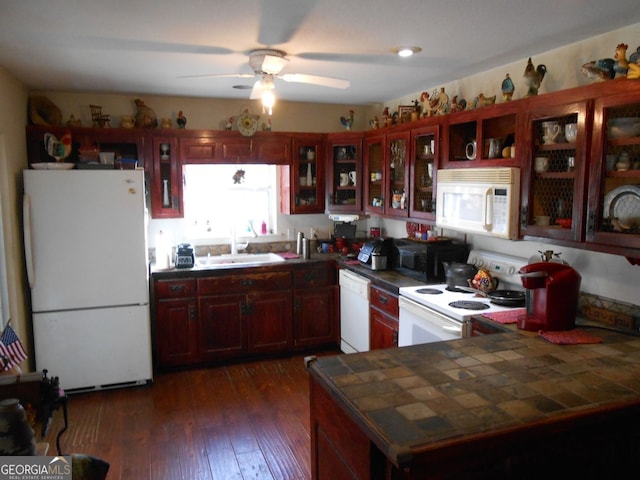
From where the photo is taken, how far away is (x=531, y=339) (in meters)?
2.26

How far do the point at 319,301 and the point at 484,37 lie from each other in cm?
272

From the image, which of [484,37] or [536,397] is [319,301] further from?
[536,397]

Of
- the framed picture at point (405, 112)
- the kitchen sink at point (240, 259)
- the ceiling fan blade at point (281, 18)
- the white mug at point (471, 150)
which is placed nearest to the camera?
the ceiling fan blade at point (281, 18)

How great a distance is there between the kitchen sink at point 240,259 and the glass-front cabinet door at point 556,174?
8.02ft

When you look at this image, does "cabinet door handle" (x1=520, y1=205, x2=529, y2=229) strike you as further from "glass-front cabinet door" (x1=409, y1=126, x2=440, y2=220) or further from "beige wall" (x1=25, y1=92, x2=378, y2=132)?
"beige wall" (x1=25, y1=92, x2=378, y2=132)

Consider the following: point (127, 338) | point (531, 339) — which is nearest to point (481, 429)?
point (531, 339)

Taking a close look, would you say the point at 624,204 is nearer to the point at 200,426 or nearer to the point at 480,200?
the point at 480,200

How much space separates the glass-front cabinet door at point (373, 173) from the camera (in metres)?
4.34

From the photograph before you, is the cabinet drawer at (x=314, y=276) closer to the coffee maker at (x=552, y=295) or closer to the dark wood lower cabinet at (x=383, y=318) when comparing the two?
the dark wood lower cabinet at (x=383, y=318)

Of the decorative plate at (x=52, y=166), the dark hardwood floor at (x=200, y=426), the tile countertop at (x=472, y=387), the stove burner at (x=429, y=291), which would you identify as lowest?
the dark hardwood floor at (x=200, y=426)

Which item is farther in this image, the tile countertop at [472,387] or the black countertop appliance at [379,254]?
the black countertop appliance at [379,254]

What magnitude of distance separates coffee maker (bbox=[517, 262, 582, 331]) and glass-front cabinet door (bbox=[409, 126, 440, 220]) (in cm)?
123

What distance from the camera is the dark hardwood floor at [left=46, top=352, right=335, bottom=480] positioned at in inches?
111

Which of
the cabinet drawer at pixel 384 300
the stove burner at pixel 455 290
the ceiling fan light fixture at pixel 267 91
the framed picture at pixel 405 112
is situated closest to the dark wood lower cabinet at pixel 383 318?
the cabinet drawer at pixel 384 300
